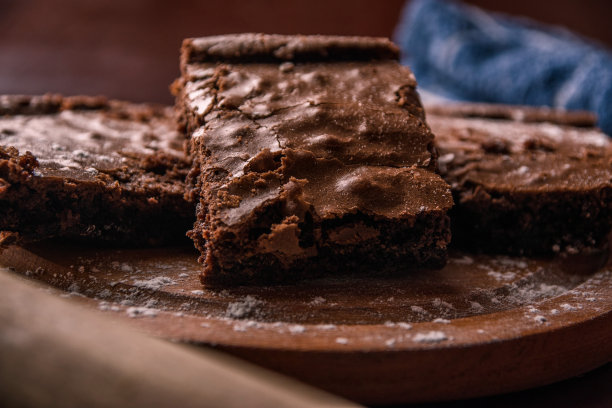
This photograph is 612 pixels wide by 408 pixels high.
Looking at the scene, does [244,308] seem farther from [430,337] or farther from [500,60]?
[500,60]

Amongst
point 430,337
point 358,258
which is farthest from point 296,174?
point 430,337

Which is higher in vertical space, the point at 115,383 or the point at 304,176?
the point at 304,176

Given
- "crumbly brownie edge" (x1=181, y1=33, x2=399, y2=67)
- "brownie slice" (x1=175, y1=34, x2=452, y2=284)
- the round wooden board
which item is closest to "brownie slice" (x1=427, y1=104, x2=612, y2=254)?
the round wooden board

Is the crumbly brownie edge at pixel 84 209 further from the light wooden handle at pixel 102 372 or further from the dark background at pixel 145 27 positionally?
the dark background at pixel 145 27

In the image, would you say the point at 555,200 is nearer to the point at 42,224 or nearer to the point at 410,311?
the point at 410,311

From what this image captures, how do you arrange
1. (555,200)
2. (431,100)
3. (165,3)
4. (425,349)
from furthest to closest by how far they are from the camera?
(165,3), (431,100), (555,200), (425,349)

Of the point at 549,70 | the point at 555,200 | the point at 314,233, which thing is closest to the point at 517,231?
the point at 555,200
